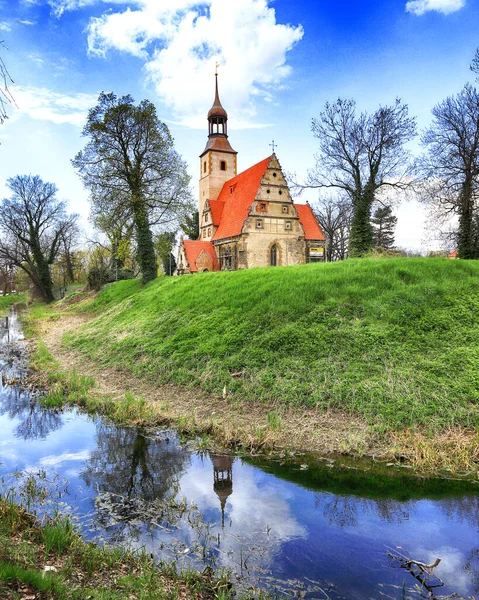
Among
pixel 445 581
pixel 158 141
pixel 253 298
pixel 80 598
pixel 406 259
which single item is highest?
pixel 158 141

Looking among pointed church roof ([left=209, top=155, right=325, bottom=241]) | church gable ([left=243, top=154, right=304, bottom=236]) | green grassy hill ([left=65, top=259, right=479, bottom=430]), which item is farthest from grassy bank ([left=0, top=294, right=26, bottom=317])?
green grassy hill ([left=65, top=259, right=479, bottom=430])

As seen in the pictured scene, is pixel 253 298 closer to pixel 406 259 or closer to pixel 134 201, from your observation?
pixel 406 259

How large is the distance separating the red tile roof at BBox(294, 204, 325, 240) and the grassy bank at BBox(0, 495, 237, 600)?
29482 mm

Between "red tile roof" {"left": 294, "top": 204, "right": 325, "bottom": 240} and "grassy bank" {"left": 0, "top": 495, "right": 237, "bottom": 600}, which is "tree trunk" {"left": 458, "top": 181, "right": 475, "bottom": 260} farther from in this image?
"grassy bank" {"left": 0, "top": 495, "right": 237, "bottom": 600}

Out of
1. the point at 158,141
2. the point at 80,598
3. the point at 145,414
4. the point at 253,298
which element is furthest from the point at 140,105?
the point at 80,598

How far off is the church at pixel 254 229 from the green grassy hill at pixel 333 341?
37.8 ft

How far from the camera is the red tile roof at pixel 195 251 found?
33.4m

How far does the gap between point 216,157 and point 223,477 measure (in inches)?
1365

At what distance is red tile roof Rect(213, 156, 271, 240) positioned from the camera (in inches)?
1229

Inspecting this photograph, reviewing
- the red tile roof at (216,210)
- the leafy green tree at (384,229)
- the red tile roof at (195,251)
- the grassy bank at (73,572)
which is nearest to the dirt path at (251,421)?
the grassy bank at (73,572)

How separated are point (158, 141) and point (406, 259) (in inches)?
834

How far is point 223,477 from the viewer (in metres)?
7.86

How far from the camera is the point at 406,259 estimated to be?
17.4 meters

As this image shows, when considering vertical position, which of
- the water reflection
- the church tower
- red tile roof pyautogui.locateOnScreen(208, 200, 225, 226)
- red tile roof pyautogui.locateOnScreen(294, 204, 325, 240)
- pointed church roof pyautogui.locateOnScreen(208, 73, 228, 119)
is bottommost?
the water reflection
